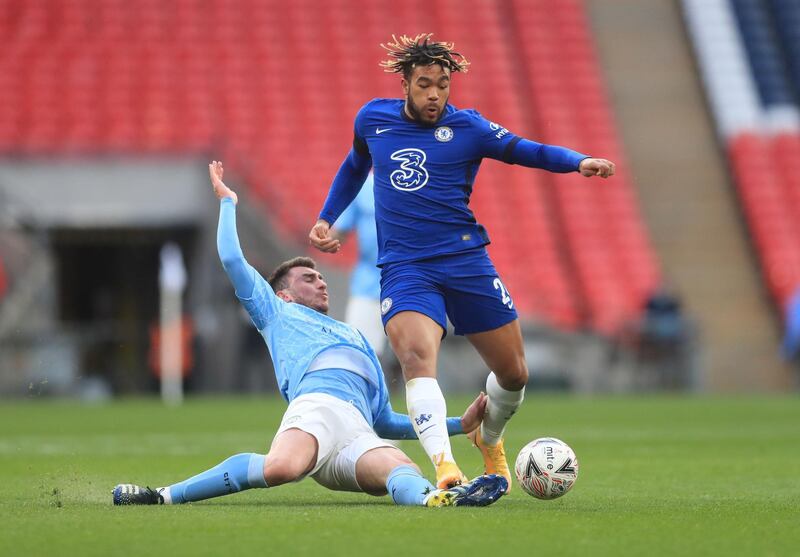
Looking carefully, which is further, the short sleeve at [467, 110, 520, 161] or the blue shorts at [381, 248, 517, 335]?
the short sleeve at [467, 110, 520, 161]

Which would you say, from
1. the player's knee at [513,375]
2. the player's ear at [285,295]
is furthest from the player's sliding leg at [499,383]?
the player's ear at [285,295]

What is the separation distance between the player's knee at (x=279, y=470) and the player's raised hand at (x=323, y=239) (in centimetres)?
126

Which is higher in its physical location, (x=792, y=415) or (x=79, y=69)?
(x=79, y=69)

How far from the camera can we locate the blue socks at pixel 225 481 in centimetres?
624

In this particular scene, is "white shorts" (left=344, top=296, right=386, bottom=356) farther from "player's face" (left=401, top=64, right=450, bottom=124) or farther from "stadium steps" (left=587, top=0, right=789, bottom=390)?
"stadium steps" (left=587, top=0, right=789, bottom=390)

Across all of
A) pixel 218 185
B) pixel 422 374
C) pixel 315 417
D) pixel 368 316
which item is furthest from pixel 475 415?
pixel 368 316

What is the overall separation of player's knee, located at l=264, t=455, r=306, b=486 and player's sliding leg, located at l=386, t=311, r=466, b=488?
2.12ft

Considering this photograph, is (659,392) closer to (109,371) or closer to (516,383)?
(109,371)

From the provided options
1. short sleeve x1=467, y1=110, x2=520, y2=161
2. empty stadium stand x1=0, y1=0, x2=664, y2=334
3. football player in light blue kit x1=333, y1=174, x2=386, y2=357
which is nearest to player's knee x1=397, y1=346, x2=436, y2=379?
short sleeve x1=467, y1=110, x2=520, y2=161

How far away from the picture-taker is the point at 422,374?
6555mm

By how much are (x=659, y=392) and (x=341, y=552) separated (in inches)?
679

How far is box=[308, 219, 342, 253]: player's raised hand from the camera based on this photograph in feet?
23.1

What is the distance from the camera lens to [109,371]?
944 inches

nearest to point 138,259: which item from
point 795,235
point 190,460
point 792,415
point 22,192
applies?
point 22,192
